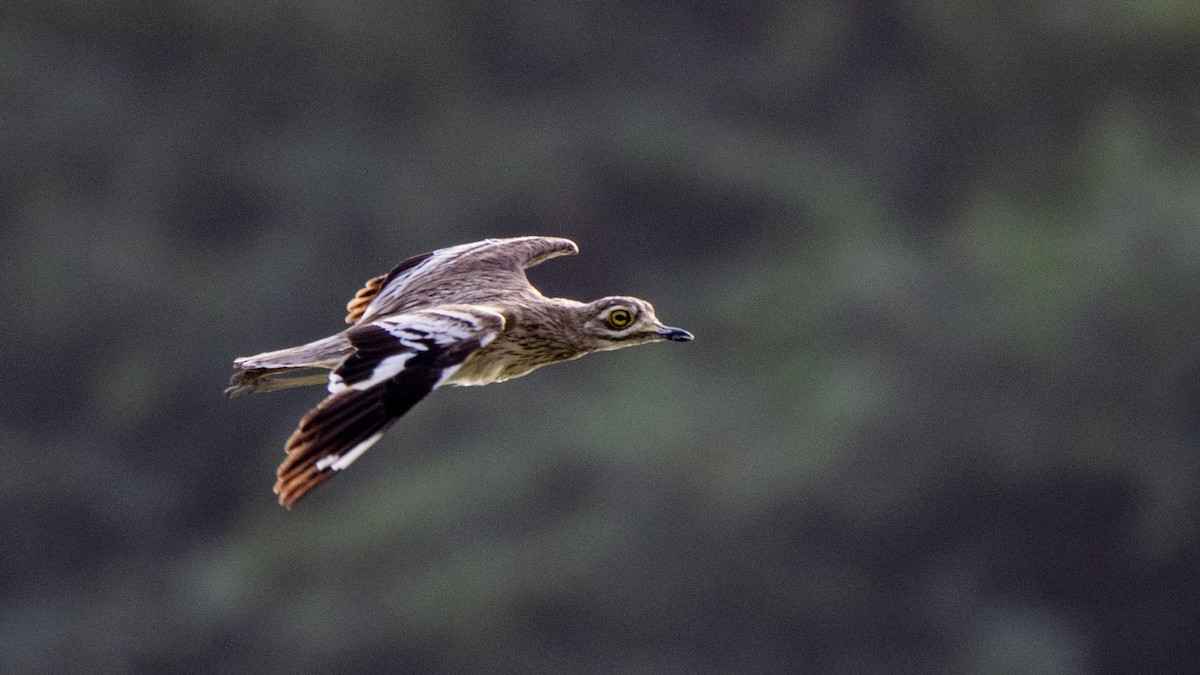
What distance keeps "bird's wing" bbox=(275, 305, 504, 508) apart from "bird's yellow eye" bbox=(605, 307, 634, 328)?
4.36ft

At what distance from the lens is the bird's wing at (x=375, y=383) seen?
8883 mm

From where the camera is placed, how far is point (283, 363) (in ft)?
35.1

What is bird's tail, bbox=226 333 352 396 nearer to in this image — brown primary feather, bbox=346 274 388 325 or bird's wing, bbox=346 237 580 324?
bird's wing, bbox=346 237 580 324

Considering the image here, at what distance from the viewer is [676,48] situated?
52500 mm

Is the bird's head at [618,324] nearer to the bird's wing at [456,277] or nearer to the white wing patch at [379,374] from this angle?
the bird's wing at [456,277]

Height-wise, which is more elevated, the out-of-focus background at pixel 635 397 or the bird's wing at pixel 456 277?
the out-of-focus background at pixel 635 397

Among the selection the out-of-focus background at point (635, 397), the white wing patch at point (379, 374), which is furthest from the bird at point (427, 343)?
the out-of-focus background at point (635, 397)

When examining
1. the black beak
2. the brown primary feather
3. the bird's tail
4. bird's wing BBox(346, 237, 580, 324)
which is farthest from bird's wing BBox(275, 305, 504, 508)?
the brown primary feather

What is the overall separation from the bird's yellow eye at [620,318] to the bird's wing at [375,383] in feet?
4.36

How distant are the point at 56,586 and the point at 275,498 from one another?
491 centimetres

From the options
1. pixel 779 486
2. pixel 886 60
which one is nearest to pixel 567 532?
pixel 779 486

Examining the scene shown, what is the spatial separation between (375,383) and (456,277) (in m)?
2.58

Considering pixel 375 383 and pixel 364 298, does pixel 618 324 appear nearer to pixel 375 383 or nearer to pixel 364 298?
pixel 364 298

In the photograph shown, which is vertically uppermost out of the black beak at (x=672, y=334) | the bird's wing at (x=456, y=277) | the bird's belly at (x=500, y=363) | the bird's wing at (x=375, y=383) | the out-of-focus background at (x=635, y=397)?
the out-of-focus background at (x=635, y=397)
